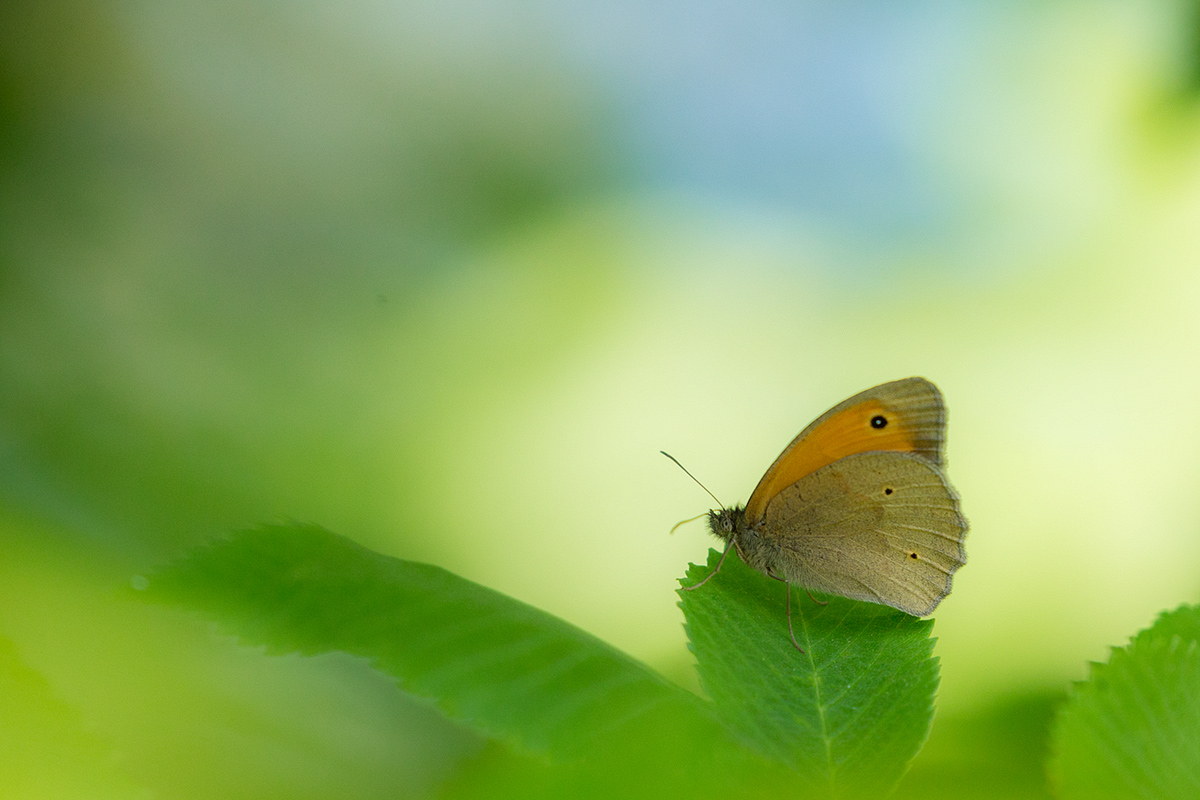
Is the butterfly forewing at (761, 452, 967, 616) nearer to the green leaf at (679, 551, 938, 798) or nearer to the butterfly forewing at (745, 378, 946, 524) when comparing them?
the butterfly forewing at (745, 378, 946, 524)

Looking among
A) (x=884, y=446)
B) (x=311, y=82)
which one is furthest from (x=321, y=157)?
(x=884, y=446)

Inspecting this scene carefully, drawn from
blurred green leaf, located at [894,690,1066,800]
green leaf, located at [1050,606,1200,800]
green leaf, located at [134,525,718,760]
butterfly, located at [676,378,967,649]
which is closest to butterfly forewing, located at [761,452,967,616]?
butterfly, located at [676,378,967,649]

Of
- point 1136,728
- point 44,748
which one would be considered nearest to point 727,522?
point 1136,728

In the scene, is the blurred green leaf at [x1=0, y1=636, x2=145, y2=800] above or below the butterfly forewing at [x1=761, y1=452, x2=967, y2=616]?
below

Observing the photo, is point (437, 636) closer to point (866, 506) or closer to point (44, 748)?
point (44, 748)

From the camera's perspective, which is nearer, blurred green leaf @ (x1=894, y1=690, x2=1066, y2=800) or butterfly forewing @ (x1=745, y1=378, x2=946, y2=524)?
blurred green leaf @ (x1=894, y1=690, x2=1066, y2=800)

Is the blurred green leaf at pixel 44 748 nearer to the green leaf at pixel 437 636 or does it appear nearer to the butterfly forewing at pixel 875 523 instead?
the green leaf at pixel 437 636

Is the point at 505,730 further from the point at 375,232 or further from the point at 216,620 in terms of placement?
the point at 375,232
